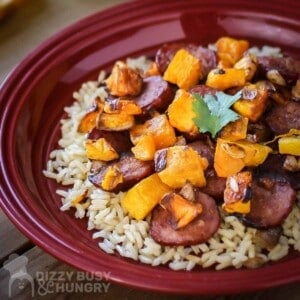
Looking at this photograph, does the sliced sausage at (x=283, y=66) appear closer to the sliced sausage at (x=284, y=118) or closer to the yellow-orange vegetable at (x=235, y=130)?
→ the sliced sausage at (x=284, y=118)

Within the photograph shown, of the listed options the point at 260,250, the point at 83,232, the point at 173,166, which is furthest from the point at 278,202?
the point at 83,232

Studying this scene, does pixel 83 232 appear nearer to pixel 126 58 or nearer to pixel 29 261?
pixel 29 261

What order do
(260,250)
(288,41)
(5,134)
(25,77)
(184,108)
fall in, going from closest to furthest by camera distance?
(260,250)
(184,108)
(5,134)
(25,77)
(288,41)

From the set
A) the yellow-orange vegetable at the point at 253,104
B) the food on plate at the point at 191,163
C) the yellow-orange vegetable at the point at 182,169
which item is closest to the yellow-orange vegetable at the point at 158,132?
the food on plate at the point at 191,163

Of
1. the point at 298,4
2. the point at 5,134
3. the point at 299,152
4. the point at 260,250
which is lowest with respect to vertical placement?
the point at 260,250

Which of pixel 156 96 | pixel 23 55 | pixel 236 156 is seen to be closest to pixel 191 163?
pixel 236 156

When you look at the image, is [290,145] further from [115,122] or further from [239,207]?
[115,122]

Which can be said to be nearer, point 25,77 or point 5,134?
point 5,134
